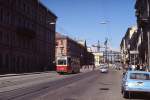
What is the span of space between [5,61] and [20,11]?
13.2 meters

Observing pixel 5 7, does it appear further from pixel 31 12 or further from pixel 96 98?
pixel 96 98

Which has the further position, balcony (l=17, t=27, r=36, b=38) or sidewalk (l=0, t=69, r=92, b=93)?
balcony (l=17, t=27, r=36, b=38)

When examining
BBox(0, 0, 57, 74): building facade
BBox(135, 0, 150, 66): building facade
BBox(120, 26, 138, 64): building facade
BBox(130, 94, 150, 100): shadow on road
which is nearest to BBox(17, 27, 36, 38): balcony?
BBox(0, 0, 57, 74): building facade

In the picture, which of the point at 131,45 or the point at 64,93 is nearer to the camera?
the point at 64,93

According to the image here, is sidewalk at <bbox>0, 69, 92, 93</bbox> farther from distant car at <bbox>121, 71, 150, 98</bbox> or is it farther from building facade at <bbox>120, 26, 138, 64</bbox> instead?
building facade at <bbox>120, 26, 138, 64</bbox>

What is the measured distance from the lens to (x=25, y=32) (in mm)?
77812

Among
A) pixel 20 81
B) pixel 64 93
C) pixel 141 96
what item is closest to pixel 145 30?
pixel 20 81

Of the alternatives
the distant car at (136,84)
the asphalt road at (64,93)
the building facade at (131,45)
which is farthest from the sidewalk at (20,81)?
the building facade at (131,45)

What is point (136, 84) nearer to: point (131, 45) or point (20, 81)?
point (20, 81)

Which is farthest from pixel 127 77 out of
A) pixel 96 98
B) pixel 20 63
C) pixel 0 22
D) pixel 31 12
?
pixel 31 12

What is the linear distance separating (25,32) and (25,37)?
2.27 m

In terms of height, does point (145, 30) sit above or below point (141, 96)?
above

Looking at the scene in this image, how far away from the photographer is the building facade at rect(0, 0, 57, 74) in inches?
2643

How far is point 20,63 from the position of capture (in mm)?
75875
